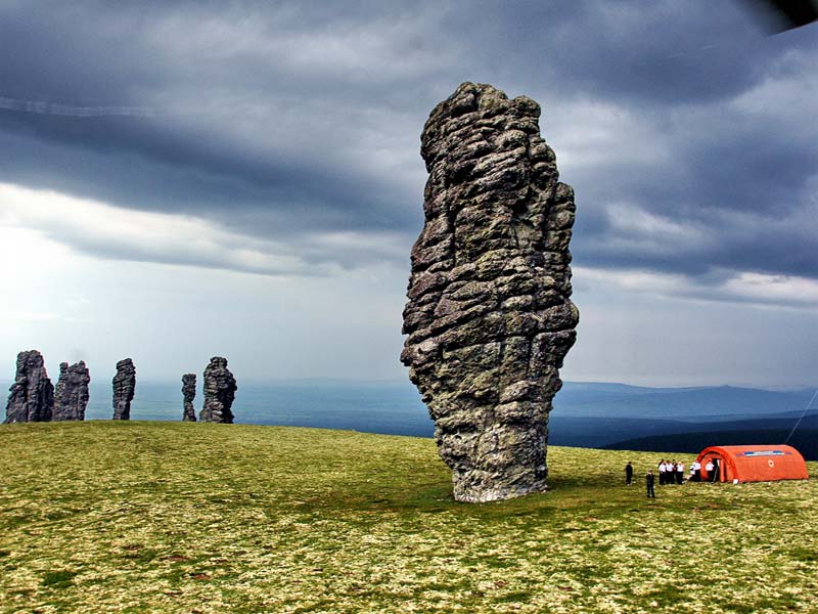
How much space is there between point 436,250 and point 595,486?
1034 inches

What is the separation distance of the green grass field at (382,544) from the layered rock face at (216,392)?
2444 inches

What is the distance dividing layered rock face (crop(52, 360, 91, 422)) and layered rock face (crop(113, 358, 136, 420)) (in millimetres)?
9324

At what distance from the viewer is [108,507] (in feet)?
164

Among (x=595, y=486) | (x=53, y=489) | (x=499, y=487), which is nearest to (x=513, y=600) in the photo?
(x=499, y=487)

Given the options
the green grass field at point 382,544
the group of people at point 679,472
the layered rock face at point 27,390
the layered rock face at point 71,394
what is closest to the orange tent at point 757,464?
the group of people at point 679,472

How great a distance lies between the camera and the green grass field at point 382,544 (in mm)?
29516

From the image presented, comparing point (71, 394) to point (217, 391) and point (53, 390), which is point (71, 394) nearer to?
point (53, 390)

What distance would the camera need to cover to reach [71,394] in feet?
457

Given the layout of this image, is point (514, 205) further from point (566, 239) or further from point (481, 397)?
point (481, 397)

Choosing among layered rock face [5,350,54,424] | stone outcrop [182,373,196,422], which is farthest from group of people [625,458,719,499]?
layered rock face [5,350,54,424]

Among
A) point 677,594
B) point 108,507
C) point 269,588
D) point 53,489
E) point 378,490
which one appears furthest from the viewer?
point 378,490

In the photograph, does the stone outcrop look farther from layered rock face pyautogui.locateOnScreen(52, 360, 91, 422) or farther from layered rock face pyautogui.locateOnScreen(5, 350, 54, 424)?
layered rock face pyautogui.locateOnScreen(5, 350, 54, 424)

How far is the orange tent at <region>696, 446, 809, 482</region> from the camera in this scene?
5456cm

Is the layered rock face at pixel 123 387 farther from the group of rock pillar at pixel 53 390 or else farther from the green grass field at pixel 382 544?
the green grass field at pixel 382 544
